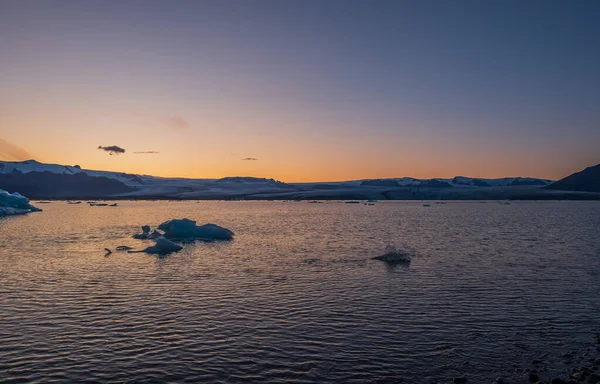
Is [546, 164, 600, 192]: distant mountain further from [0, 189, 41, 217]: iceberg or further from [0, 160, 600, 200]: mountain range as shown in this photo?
[0, 189, 41, 217]: iceberg

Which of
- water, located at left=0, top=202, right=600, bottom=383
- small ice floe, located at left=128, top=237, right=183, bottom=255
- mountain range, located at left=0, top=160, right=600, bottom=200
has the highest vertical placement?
mountain range, located at left=0, top=160, right=600, bottom=200

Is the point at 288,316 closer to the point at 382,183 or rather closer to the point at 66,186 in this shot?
the point at 382,183

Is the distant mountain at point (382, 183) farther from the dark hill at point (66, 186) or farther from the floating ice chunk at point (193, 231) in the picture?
the floating ice chunk at point (193, 231)

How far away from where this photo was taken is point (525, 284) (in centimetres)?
1908

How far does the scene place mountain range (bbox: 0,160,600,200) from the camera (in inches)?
5335

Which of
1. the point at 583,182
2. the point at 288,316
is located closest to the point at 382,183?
the point at 583,182

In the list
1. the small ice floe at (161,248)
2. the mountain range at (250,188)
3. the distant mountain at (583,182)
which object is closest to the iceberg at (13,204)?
the small ice floe at (161,248)

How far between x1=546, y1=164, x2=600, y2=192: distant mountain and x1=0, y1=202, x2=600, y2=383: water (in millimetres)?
146686

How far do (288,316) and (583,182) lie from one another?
171400 millimetres

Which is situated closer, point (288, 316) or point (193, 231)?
point (288, 316)

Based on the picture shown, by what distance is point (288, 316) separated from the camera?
1430 cm

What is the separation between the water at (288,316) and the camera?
10.3 m

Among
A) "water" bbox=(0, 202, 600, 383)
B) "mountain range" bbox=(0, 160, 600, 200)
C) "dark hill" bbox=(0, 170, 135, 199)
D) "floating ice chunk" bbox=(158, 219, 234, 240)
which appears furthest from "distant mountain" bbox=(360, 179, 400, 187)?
"water" bbox=(0, 202, 600, 383)

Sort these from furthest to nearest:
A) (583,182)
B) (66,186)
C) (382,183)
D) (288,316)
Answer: (66,186) → (382,183) → (583,182) → (288,316)
